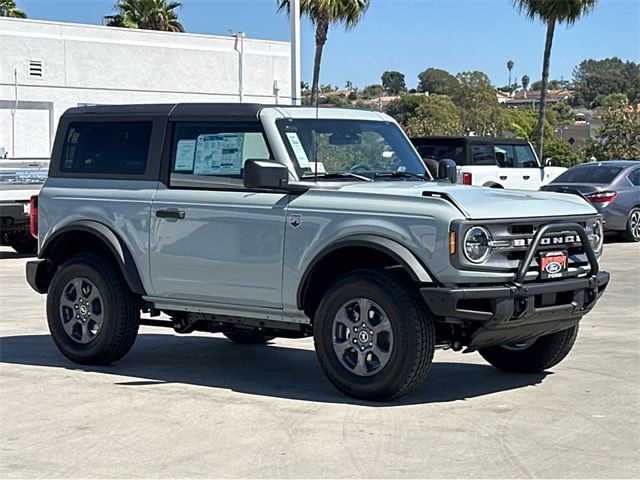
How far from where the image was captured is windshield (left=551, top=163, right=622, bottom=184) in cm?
2181

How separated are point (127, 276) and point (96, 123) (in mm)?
1400

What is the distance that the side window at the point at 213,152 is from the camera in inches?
347

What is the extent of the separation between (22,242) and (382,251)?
13597 mm

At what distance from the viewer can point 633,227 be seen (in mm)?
22016

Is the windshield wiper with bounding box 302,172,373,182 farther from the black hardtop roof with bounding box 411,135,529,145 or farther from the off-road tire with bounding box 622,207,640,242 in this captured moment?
the black hardtop roof with bounding box 411,135,529,145

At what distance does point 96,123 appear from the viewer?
32.1 feet

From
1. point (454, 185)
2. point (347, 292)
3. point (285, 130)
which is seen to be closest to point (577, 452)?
point (347, 292)

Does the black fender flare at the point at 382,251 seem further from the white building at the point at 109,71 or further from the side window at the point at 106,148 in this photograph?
the white building at the point at 109,71

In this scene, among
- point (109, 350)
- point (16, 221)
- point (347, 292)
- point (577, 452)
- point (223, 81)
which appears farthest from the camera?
point (223, 81)

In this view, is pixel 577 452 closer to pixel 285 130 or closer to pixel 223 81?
pixel 285 130

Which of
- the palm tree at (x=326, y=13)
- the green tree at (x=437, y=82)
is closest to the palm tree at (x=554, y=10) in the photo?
the palm tree at (x=326, y=13)

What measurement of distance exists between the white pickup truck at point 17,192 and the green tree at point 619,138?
37091 millimetres

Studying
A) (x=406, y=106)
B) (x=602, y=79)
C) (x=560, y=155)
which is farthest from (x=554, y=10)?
(x=602, y=79)

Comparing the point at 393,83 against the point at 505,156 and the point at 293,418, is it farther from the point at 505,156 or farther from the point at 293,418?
the point at 293,418
